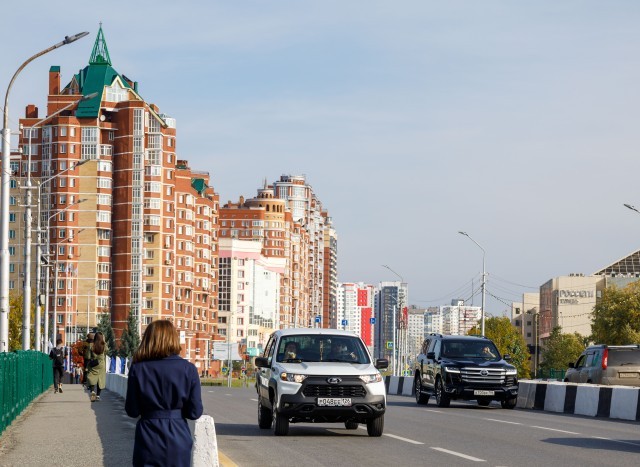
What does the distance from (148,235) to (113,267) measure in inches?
233

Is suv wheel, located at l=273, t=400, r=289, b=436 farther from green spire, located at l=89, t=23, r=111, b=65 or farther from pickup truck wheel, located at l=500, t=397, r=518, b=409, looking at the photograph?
green spire, located at l=89, t=23, r=111, b=65

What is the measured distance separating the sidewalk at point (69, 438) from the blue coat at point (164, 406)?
6.64 m

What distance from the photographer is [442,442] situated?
19.2 metres

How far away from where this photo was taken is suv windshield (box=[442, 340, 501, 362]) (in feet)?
A: 107

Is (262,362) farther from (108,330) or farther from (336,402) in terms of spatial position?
(108,330)

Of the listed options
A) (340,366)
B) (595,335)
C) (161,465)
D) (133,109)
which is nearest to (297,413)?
(340,366)

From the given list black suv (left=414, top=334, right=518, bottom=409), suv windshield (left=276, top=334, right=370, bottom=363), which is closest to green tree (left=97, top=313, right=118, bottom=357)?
black suv (left=414, top=334, right=518, bottom=409)

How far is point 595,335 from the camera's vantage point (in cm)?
10538

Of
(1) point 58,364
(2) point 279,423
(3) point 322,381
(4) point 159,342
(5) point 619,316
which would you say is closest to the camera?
(4) point 159,342

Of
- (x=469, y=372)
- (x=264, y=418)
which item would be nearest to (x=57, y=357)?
(x=469, y=372)

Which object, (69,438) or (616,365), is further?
(616,365)

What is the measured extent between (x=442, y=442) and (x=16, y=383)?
9.78 m

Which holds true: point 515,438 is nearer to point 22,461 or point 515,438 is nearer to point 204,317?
point 22,461

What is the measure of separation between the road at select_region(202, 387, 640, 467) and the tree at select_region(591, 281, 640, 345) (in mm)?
73496
